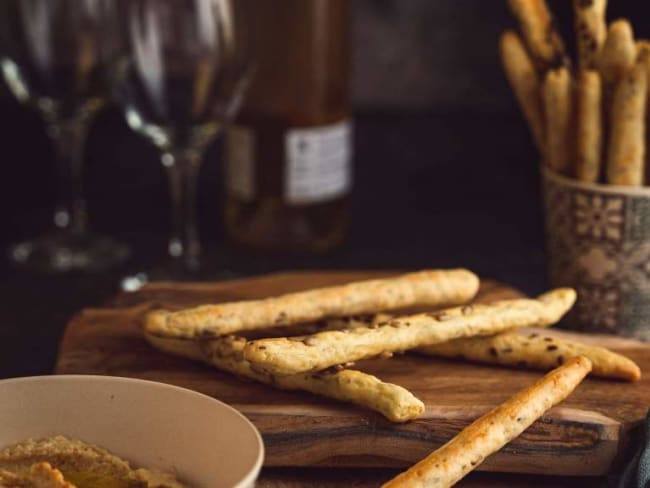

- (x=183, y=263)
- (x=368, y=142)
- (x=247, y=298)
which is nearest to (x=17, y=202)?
(x=183, y=263)

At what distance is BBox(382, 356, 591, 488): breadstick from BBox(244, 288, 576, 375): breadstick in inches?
2.9

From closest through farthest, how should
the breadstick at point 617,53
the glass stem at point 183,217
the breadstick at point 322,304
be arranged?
the breadstick at point 322,304
the breadstick at point 617,53
the glass stem at point 183,217

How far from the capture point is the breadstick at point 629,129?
3.15ft

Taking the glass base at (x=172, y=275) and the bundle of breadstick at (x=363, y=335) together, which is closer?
the bundle of breadstick at (x=363, y=335)

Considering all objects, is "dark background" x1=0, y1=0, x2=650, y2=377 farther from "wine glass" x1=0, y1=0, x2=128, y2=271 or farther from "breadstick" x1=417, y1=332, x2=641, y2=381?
"breadstick" x1=417, y1=332, x2=641, y2=381

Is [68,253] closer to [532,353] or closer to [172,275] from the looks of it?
[172,275]

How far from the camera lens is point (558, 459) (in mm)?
801

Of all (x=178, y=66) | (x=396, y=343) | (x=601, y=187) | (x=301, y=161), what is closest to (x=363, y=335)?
(x=396, y=343)

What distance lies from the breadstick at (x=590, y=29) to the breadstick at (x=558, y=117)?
0.02m

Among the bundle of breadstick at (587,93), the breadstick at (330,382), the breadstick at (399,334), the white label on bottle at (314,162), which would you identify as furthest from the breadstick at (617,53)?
the white label on bottle at (314,162)

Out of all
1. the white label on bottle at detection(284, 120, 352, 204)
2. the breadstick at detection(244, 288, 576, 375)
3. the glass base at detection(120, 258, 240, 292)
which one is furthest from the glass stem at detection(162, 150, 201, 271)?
the breadstick at detection(244, 288, 576, 375)

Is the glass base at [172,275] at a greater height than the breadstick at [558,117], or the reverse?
the breadstick at [558,117]

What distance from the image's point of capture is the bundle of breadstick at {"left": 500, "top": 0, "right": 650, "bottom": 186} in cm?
97

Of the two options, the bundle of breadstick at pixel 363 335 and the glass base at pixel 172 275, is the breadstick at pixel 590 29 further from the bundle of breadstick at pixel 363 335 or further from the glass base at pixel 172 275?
the glass base at pixel 172 275
